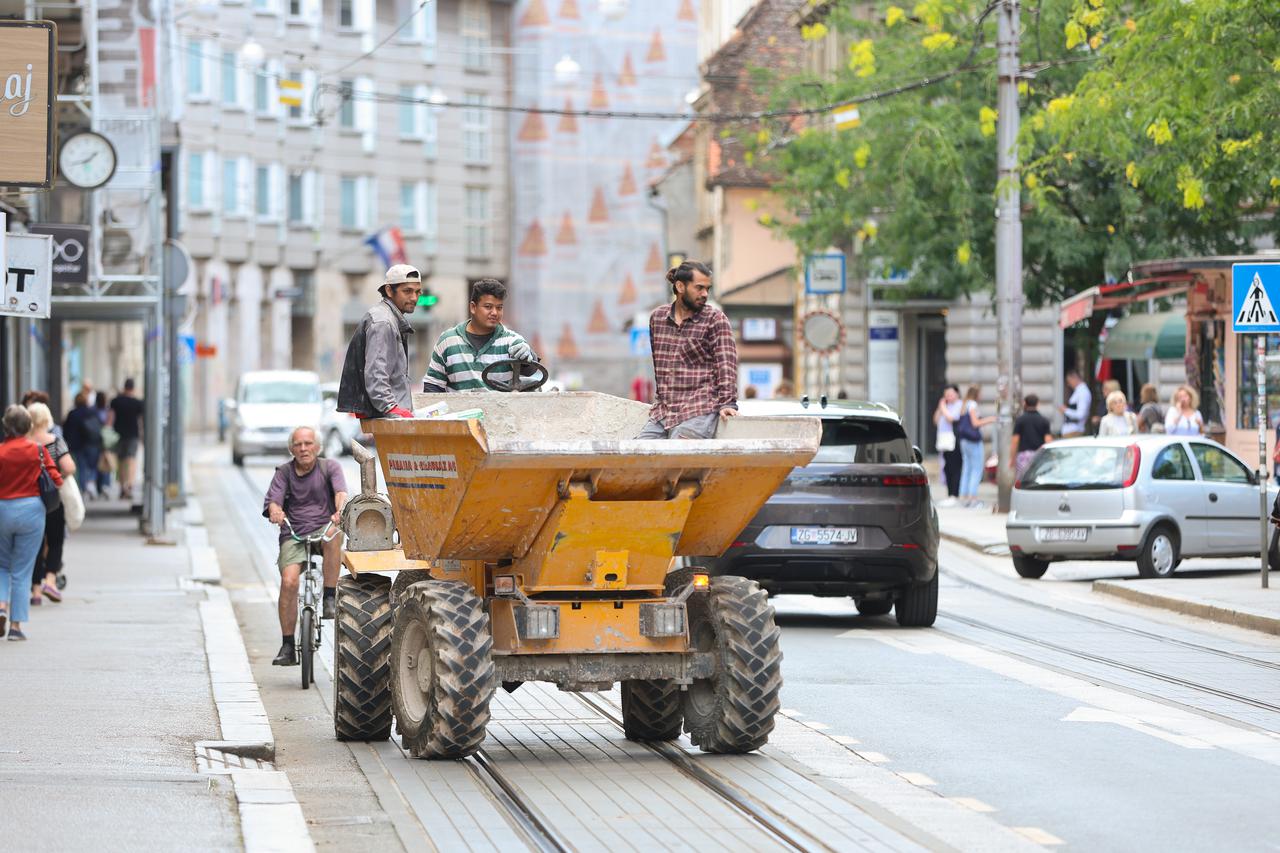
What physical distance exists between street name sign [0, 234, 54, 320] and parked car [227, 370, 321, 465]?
1286 inches

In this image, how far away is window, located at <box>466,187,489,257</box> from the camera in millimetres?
87750

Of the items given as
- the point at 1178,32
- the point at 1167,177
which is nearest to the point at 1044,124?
the point at 1167,177

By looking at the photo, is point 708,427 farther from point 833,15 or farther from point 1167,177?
point 833,15

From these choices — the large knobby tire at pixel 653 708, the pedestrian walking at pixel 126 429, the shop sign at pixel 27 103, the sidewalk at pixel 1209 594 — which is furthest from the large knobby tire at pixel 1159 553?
the pedestrian walking at pixel 126 429

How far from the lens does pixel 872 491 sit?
17.5m

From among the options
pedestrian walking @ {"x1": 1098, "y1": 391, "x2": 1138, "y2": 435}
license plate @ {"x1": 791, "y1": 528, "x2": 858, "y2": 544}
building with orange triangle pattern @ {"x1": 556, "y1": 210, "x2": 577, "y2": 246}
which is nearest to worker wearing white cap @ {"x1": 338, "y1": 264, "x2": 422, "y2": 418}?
license plate @ {"x1": 791, "y1": 528, "x2": 858, "y2": 544}

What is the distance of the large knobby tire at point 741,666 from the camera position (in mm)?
10773

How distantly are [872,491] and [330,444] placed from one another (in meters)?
35.1

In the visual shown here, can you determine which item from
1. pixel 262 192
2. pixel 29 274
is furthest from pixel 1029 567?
pixel 262 192

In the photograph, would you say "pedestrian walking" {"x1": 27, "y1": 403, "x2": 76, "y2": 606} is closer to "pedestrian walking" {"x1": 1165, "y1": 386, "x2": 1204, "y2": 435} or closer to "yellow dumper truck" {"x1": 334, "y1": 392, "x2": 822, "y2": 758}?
"yellow dumper truck" {"x1": 334, "y1": 392, "x2": 822, "y2": 758}

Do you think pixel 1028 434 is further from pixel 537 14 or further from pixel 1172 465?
pixel 537 14

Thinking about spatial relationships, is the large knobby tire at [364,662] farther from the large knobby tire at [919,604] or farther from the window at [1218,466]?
the window at [1218,466]

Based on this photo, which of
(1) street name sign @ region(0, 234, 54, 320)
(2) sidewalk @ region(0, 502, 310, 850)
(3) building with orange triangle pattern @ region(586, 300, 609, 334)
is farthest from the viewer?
(3) building with orange triangle pattern @ region(586, 300, 609, 334)

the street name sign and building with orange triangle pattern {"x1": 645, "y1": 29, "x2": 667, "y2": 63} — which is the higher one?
building with orange triangle pattern {"x1": 645, "y1": 29, "x2": 667, "y2": 63}
